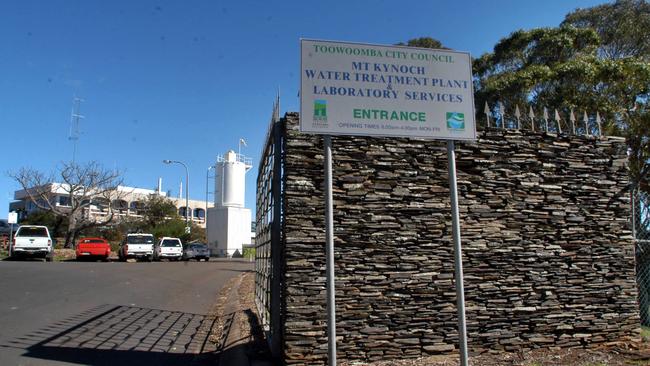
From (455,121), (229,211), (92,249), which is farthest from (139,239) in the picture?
(455,121)

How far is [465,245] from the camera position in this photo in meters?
Answer: 6.25

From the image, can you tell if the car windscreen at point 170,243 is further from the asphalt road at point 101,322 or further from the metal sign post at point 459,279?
the metal sign post at point 459,279

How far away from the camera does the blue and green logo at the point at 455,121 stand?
4.88 metres

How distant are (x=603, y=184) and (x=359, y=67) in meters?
4.15

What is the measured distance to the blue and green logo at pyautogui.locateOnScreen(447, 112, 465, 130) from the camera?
192 inches

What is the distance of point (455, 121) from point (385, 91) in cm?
73

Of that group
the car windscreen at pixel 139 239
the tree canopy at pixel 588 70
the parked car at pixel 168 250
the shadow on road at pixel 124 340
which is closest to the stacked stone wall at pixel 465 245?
the shadow on road at pixel 124 340

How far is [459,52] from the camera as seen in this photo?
5.06 m

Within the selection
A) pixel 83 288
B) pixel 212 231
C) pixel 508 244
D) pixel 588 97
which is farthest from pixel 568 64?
pixel 212 231

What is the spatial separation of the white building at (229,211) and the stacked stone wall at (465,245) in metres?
45.6

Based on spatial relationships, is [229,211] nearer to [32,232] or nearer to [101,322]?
[32,232]

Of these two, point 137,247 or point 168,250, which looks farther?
point 168,250

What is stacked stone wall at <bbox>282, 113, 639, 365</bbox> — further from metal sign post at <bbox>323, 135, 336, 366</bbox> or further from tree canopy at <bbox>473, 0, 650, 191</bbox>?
tree canopy at <bbox>473, 0, 650, 191</bbox>

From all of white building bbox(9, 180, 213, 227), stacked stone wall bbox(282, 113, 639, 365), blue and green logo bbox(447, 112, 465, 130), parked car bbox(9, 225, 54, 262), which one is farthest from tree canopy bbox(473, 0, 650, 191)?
white building bbox(9, 180, 213, 227)
